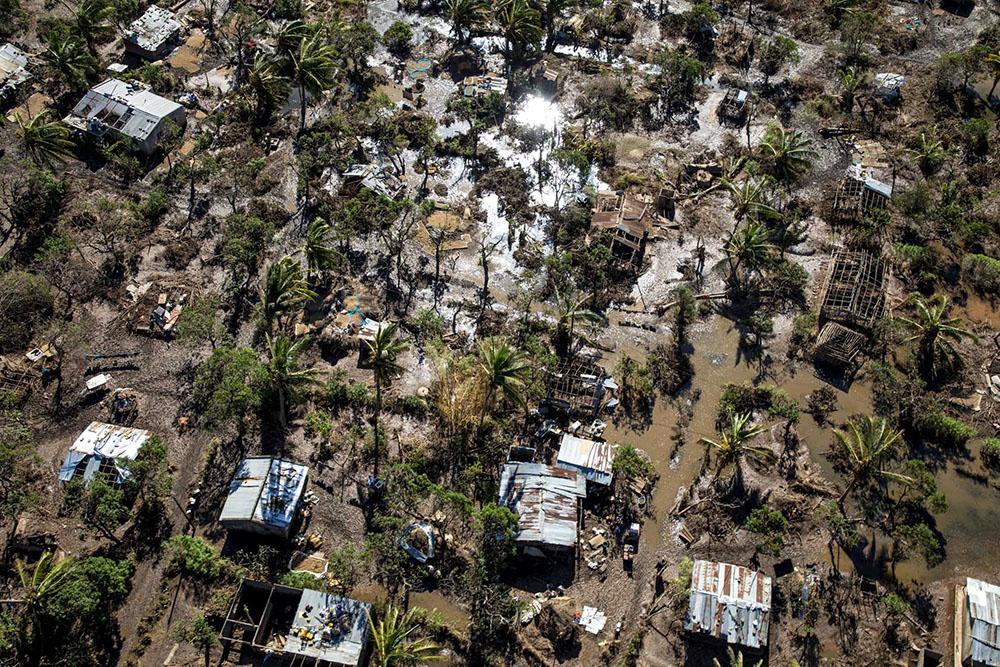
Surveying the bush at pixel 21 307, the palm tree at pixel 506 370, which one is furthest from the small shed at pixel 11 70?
the palm tree at pixel 506 370

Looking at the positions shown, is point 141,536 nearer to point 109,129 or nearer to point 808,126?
point 109,129

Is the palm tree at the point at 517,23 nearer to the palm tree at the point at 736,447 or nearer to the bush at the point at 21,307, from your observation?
the palm tree at the point at 736,447

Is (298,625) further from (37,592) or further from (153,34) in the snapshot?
(153,34)

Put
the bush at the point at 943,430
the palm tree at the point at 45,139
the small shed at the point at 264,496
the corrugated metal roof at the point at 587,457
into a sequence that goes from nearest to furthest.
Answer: the small shed at the point at 264,496 < the corrugated metal roof at the point at 587,457 < the bush at the point at 943,430 < the palm tree at the point at 45,139

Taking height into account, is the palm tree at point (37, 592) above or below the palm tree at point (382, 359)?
below

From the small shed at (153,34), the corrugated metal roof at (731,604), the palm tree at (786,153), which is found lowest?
the corrugated metal roof at (731,604)

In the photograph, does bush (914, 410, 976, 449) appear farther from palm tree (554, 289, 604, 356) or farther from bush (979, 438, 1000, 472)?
palm tree (554, 289, 604, 356)

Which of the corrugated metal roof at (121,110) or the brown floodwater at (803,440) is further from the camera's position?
the corrugated metal roof at (121,110)

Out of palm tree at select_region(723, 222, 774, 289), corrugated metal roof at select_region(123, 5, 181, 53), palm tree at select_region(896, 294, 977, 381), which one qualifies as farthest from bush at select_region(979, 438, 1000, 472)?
corrugated metal roof at select_region(123, 5, 181, 53)
